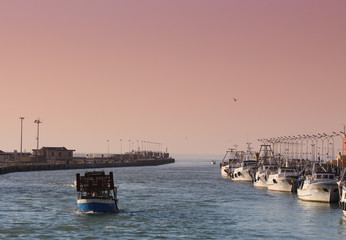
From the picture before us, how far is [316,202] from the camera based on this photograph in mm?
79875

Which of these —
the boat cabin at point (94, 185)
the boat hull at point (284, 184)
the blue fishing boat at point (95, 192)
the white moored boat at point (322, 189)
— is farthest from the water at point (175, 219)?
the boat hull at point (284, 184)

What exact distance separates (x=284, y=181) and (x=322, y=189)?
2392cm

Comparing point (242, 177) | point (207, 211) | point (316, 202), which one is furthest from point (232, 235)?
point (242, 177)

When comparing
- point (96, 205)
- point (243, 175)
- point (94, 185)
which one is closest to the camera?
point (96, 205)

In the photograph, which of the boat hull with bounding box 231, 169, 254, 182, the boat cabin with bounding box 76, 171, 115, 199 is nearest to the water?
the boat cabin with bounding box 76, 171, 115, 199

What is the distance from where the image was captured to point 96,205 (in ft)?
210

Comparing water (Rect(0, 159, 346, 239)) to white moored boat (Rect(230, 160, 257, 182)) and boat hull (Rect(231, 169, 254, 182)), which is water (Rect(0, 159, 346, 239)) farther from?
boat hull (Rect(231, 169, 254, 182))

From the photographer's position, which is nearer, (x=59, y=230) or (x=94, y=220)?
(x=59, y=230)

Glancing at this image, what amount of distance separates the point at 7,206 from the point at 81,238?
28.1m

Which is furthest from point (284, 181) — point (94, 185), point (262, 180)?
point (94, 185)

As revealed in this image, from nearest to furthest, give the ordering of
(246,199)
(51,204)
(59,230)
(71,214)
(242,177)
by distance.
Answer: (59,230) → (71,214) → (51,204) → (246,199) → (242,177)

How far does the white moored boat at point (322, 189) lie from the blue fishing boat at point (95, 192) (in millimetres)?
29038

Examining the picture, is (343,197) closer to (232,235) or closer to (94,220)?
(232,235)

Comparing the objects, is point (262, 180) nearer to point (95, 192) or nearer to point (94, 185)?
point (95, 192)
